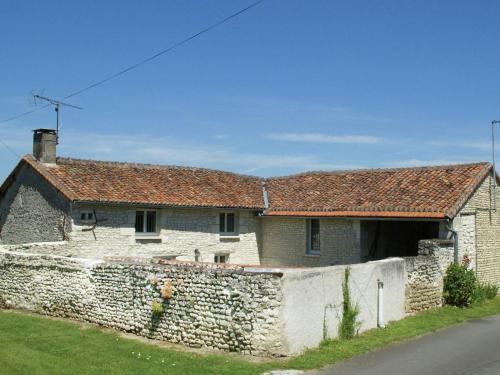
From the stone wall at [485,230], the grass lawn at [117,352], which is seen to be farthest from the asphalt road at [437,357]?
the stone wall at [485,230]

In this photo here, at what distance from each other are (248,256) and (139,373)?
570 inches

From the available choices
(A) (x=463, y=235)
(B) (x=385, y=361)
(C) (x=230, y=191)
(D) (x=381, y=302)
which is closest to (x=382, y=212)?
(A) (x=463, y=235)

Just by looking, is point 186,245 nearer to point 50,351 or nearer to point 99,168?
point 99,168

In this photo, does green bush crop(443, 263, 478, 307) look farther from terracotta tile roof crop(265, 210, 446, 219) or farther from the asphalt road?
the asphalt road

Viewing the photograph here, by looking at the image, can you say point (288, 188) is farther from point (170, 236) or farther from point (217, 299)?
point (217, 299)

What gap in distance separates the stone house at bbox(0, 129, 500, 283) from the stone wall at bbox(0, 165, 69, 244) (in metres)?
0.04

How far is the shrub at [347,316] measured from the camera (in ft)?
41.6

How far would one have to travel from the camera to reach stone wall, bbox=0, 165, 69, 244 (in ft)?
65.5

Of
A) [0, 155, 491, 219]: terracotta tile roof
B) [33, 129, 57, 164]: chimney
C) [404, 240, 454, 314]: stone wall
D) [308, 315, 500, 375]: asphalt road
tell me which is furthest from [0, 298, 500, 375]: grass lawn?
[33, 129, 57, 164]: chimney

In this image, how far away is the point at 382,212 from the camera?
64.1 feet

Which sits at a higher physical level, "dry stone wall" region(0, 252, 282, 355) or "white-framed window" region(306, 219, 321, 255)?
"white-framed window" region(306, 219, 321, 255)

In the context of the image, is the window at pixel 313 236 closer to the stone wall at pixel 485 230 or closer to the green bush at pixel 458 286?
the stone wall at pixel 485 230

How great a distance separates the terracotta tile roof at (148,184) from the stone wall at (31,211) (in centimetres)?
69

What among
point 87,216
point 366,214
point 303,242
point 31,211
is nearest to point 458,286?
point 366,214
